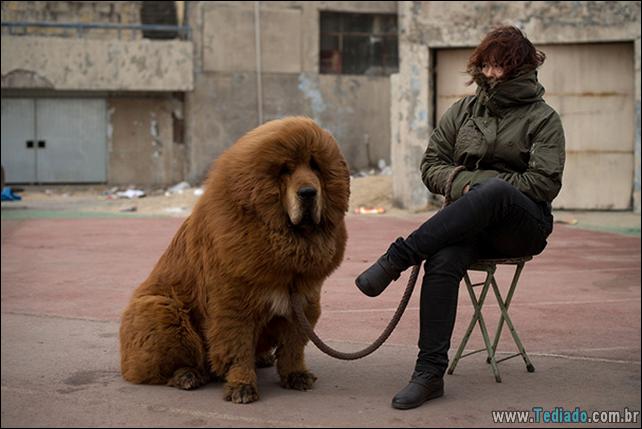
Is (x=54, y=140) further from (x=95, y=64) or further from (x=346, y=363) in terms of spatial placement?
(x=346, y=363)

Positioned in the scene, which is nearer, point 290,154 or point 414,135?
point 290,154

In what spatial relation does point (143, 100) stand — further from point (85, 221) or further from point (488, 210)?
point (488, 210)

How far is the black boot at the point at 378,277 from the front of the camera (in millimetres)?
4270

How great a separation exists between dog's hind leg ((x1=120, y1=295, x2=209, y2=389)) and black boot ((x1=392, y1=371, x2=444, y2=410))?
1.09 m

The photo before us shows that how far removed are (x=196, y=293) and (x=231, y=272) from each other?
401 mm

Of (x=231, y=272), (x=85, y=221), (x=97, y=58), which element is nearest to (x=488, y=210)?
(x=231, y=272)

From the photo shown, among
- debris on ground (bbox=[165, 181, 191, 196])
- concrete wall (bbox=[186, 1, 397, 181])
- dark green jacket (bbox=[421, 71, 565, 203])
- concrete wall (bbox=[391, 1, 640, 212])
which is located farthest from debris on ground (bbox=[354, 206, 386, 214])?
dark green jacket (bbox=[421, 71, 565, 203])

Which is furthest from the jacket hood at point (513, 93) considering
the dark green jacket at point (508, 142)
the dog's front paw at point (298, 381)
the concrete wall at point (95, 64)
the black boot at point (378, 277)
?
the concrete wall at point (95, 64)

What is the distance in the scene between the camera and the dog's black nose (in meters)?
4.07

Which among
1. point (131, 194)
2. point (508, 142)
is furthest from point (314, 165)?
point (131, 194)

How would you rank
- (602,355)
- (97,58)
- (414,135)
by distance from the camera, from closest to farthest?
(602,355), (414,135), (97,58)

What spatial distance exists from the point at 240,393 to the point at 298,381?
404 mm

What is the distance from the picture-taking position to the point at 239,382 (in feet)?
14.1

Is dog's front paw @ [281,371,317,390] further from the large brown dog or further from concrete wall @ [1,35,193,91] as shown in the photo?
concrete wall @ [1,35,193,91]
